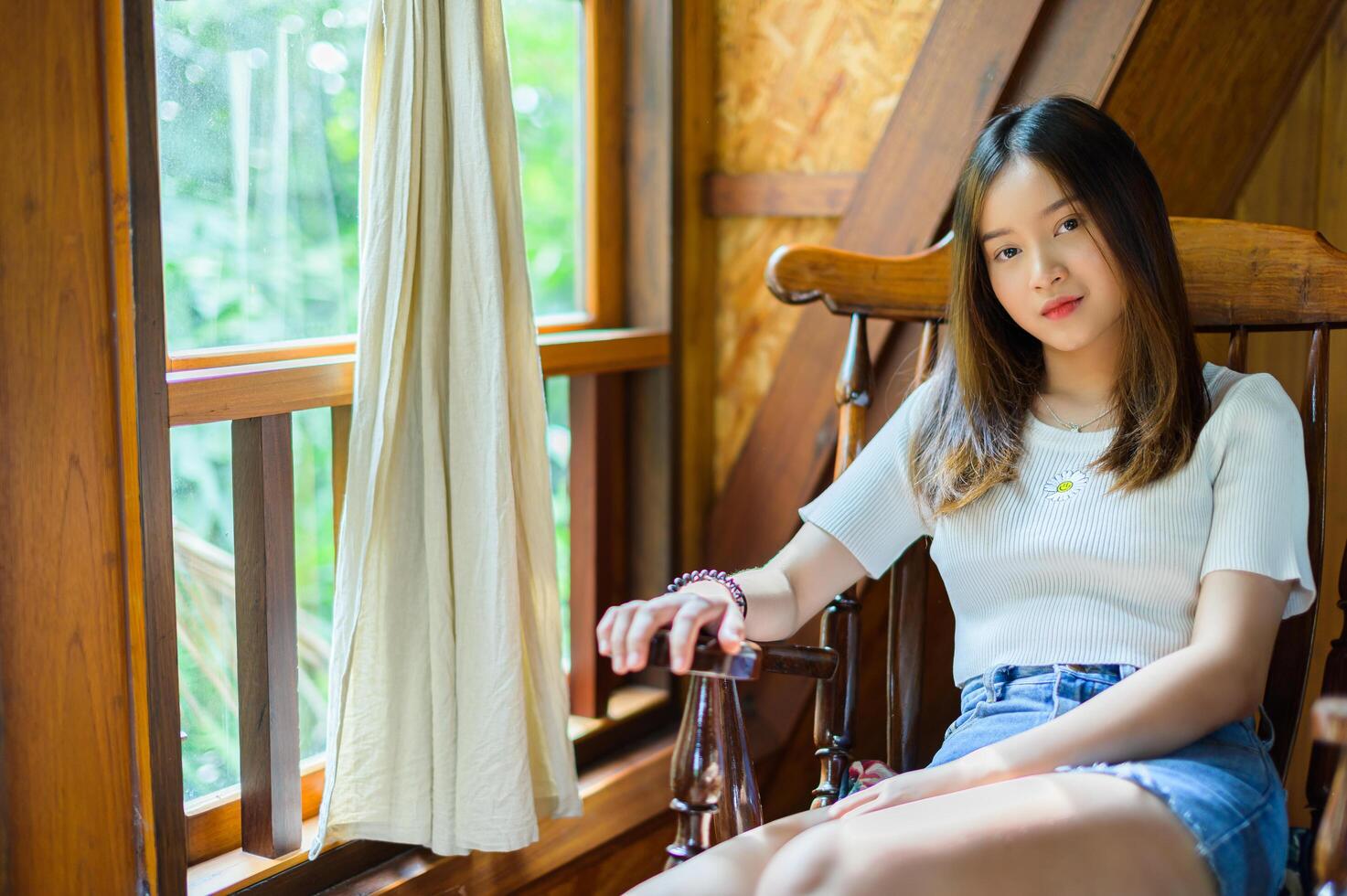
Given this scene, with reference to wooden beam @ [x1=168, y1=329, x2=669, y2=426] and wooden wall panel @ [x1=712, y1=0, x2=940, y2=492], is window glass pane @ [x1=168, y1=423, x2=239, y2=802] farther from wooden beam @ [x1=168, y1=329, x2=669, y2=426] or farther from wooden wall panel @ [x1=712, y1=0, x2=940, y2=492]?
wooden wall panel @ [x1=712, y1=0, x2=940, y2=492]

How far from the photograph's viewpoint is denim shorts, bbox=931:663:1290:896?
1.11 meters

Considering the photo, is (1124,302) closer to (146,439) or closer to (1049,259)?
(1049,259)

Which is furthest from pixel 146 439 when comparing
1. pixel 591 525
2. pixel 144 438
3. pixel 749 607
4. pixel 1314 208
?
pixel 1314 208

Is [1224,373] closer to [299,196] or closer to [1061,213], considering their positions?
[1061,213]

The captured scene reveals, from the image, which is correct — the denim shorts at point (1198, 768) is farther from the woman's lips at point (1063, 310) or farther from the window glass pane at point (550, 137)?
the window glass pane at point (550, 137)

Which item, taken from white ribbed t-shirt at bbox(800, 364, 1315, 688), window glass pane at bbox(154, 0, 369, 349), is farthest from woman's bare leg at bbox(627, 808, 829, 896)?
Result: window glass pane at bbox(154, 0, 369, 349)

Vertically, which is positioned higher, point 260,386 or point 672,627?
point 260,386

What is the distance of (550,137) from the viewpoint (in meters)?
2.02

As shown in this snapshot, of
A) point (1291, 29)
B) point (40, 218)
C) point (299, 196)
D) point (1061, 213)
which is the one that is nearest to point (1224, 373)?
point (1061, 213)

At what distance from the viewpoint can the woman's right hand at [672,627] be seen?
1164mm

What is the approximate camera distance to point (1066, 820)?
107cm

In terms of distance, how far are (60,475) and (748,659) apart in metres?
0.70

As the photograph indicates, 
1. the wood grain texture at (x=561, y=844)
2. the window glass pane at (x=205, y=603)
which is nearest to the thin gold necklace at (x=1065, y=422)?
the wood grain texture at (x=561, y=844)

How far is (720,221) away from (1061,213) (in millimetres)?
878
